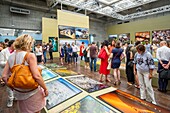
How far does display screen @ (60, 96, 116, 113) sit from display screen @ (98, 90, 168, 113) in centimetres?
15

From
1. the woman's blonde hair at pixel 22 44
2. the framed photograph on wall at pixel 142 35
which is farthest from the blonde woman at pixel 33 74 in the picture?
the framed photograph on wall at pixel 142 35

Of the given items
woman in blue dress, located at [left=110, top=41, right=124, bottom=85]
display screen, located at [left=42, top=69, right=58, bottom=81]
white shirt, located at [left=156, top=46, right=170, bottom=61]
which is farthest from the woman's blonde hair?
white shirt, located at [left=156, top=46, right=170, bottom=61]

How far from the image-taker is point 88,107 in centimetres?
174

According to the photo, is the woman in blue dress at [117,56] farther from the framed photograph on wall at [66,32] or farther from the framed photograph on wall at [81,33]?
the framed photograph on wall at [81,33]

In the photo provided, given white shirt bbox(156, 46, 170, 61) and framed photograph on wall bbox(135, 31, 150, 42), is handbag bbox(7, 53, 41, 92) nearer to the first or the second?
white shirt bbox(156, 46, 170, 61)

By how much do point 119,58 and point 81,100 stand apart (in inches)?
84.6

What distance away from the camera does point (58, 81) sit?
2.76 m

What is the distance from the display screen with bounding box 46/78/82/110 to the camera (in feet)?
6.63

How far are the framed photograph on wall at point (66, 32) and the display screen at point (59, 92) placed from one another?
6390 millimetres

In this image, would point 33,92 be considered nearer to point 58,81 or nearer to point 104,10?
point 58,81

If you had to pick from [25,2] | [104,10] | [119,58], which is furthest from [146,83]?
[25,2]

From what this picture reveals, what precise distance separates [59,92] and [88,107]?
2.53ft

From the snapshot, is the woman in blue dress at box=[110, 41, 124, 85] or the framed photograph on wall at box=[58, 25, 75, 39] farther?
the framed photograph on wall at box=[58, 25, 75, 39]

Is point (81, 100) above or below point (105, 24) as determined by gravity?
below
